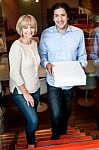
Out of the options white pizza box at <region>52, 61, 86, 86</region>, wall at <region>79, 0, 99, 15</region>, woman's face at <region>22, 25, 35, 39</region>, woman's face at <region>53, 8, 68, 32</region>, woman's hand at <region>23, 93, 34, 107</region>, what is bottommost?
woman's hand at <region>23, 93, 34, 107</region>

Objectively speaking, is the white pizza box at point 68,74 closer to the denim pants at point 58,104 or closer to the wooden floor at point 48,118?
the denim pants at point 58,104

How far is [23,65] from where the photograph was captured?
1.77 meters

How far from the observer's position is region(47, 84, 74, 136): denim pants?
2.12 m

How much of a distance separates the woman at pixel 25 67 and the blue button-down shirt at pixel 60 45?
0.60 feet

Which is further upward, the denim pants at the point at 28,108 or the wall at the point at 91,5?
the wall at the point at 91,5

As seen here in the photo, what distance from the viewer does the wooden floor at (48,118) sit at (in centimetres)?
340

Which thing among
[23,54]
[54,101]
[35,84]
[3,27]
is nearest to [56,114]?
[54,101]

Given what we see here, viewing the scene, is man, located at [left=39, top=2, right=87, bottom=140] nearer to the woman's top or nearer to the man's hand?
the man's hand

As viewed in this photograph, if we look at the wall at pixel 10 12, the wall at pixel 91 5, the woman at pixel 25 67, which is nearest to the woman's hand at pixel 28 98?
the woman at pixel 25 67

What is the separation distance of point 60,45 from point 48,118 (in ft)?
5.85

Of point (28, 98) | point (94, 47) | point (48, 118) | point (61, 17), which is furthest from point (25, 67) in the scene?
point (48, 118)

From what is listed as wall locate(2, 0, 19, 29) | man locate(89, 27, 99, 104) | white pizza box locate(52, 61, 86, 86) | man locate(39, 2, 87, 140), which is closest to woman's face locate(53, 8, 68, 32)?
man locate(39, 2, 87, 140)

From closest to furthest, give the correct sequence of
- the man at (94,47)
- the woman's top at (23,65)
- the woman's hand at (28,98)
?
the woman's top at (23,65)
the woman's hand at (28,98)
the man at (94,47)

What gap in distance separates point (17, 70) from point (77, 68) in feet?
1.72
